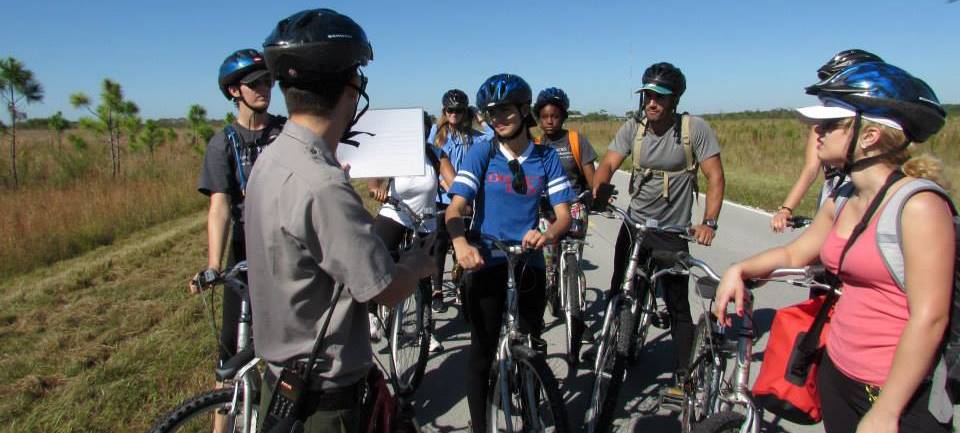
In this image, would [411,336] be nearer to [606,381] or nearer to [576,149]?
[606,381]

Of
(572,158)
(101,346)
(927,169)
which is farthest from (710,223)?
(101,346)

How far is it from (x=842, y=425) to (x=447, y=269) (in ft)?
19.4

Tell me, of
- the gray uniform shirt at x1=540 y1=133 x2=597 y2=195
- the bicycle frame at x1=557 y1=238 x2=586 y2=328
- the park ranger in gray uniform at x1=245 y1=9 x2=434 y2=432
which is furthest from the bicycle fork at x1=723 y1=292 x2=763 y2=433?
the gray uniform shirt at x1=540 y1=133 x2=597 y2=195

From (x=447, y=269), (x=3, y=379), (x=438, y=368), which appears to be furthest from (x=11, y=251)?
(x=438, y=368)

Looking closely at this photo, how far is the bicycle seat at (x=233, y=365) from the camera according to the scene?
229 centimetres

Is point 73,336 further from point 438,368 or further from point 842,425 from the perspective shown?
point 842,425

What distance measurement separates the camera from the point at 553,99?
5.99 meters

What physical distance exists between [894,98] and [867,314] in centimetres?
67

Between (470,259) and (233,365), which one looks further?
(470,259)

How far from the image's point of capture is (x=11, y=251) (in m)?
8.79

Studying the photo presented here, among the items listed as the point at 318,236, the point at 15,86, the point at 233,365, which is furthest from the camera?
the point at 15,86

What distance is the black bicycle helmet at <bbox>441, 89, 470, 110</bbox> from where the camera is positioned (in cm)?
635

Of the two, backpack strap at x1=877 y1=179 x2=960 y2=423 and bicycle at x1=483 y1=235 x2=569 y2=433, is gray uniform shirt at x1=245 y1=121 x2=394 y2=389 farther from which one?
backpack strap at x1=877 y1=179 x2=960 y2=423

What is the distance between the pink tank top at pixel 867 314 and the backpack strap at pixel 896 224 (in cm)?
3
